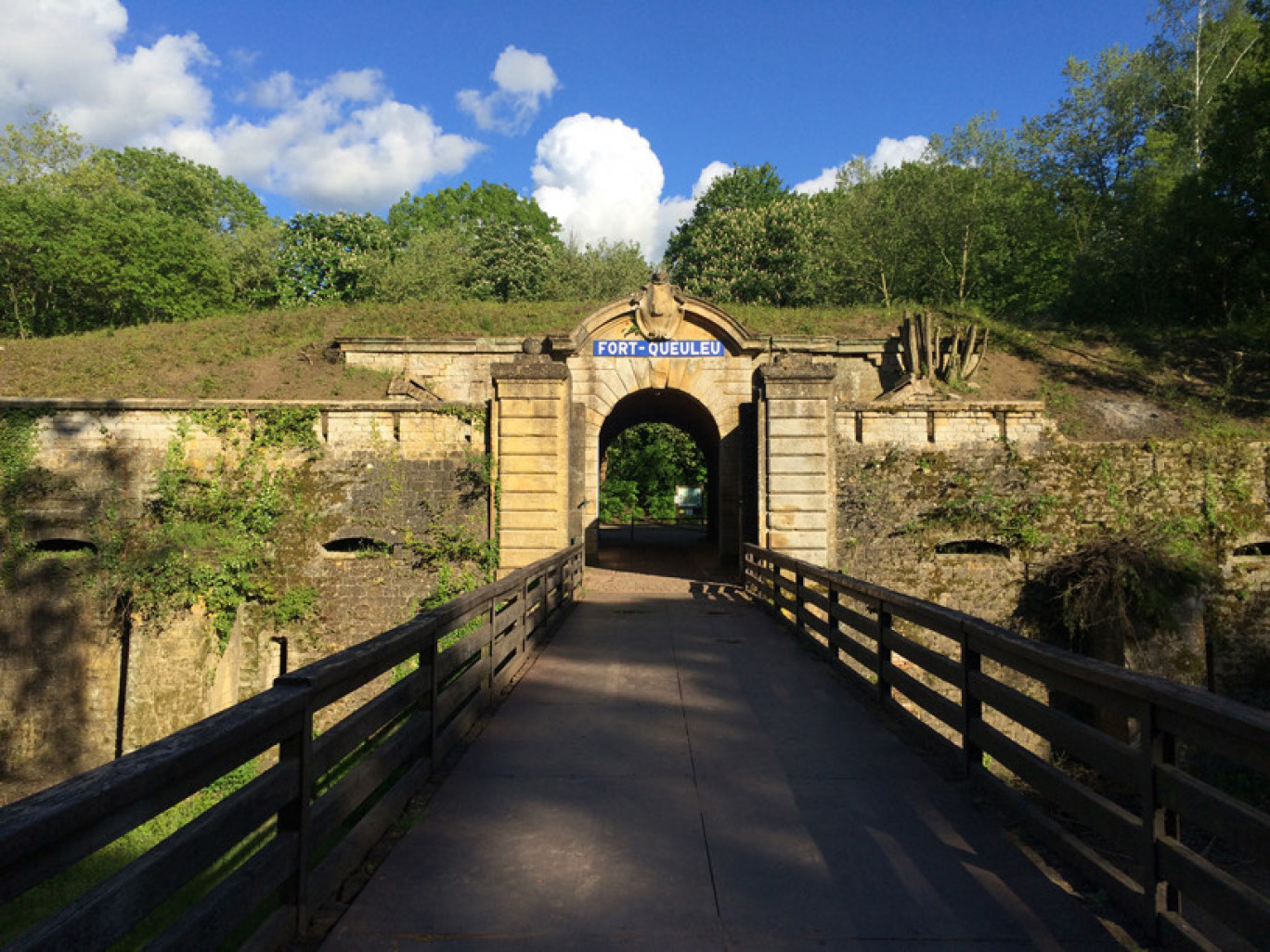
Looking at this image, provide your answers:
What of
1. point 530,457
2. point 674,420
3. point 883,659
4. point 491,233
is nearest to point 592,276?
point 491,233

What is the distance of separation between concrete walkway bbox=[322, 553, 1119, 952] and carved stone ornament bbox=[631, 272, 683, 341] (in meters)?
8.95

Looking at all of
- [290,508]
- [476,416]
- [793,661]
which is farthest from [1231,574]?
[290,508]

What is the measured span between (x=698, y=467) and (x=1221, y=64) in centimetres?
2134

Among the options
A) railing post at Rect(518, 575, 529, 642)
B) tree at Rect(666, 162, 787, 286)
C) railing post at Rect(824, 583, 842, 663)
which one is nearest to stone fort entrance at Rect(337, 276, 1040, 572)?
railing post at Rect(518, 575, 529, 642)

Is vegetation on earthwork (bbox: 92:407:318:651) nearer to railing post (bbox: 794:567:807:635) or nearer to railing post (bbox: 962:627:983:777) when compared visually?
railing post (bbox: 794:567:807:635)

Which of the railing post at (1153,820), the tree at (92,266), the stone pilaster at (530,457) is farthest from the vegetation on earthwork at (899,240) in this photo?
the railing post at (1153,820)

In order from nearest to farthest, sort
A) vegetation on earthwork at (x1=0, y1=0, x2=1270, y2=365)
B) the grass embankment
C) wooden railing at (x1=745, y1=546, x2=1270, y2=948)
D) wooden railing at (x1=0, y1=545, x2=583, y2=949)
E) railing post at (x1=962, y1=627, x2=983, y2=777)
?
wooden railing at (x1=0, y1=545, x2=583, y2=949), wooden railing at (x1=745, y1=546, x2=1270, y2=948), railing post at (x1=962, y1=627, x2=983, y2=777), the grass embankment, vegetation on earthwork at (x1=0, y1=0, x2=1270, y2=365)

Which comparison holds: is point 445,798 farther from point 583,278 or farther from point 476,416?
point 583,278

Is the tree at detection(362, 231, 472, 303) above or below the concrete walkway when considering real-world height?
above

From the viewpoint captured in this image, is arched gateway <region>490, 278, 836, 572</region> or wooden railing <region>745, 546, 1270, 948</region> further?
arched gateway <region>490, 278, 836, 572</region>

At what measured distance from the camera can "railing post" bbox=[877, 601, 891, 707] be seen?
5.23 m

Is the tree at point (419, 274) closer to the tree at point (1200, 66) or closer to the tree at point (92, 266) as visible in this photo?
the tree at point (92, 266)

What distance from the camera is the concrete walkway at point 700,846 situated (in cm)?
249

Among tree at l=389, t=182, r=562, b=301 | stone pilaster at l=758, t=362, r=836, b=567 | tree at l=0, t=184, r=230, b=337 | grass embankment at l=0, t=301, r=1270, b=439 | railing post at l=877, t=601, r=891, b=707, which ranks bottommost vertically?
railing post at l=877, t=601, r=891, b=707
